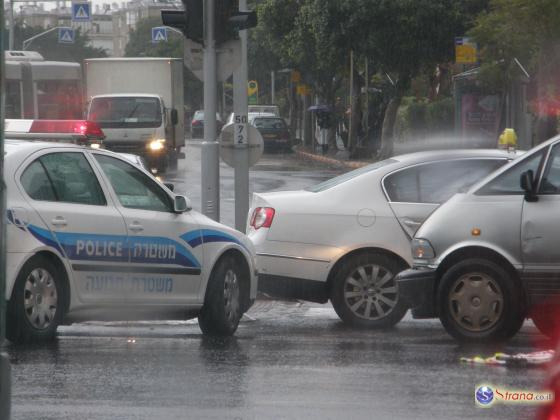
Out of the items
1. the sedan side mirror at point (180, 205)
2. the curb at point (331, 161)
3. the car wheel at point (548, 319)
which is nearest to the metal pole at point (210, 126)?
the sedan side mirror at point (180, 205)

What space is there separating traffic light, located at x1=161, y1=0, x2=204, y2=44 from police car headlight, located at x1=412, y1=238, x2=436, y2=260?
12.4 feet

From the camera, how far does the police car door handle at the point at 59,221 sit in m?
9.17

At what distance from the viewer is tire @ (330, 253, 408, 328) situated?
11.0m

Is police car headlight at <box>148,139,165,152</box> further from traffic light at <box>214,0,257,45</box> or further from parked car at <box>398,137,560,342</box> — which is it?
parked car at <box>398,137,560,342</box>

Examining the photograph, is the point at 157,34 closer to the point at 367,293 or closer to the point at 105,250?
the point at 367,293

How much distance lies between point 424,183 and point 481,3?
30.4 metres

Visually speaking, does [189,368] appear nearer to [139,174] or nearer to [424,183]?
[139,174]

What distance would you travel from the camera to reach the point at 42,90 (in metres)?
34.0

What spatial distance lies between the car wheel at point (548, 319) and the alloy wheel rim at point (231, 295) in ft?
7.79

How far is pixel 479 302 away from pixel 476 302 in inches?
0.9

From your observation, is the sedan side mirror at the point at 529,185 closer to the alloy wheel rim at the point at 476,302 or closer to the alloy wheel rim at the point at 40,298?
the alloy wheel rim at the point at 476,302

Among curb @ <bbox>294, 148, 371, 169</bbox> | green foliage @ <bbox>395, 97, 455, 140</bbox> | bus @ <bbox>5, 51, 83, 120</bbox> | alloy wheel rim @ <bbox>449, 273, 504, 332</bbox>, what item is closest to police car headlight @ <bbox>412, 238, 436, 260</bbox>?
alloy wheel rim @ <bbox>449, 273, 504, 332</bbox>

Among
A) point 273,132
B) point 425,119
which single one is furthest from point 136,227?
point 273,132

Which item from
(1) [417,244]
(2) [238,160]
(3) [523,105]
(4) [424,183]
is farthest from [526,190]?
(3) [523,105]
